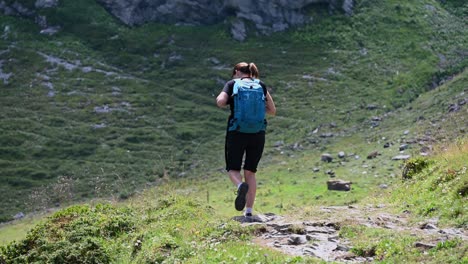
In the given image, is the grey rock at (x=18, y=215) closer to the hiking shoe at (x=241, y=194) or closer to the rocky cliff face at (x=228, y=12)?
the hiking shoe at (x=241, y=194)

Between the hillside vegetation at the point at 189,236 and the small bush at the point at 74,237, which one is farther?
the small bush at the point at 74,237

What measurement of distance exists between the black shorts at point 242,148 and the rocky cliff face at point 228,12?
50.4 m

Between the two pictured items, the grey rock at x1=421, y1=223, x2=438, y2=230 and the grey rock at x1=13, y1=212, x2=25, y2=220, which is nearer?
the grey rock at x1=421, y1=223, x2=438, y2=230

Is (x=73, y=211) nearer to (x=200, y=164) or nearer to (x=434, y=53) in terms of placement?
(x=200, y=164)

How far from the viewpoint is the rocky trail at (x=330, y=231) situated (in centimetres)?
1026

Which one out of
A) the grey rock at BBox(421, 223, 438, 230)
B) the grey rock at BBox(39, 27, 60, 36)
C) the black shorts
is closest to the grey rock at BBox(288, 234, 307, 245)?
the grey rock at BBox(421, 223, 438, 230)

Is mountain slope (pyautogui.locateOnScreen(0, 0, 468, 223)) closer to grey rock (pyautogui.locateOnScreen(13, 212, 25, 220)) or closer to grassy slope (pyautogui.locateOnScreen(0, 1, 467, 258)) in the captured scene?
grassy slope (pyautogui.locateOnScreen(0, 1, 467, 258))

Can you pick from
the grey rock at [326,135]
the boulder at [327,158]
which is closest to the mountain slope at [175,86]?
the grey rock at [326,135]

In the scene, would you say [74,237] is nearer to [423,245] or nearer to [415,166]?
[423,245]

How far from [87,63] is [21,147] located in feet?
48.0

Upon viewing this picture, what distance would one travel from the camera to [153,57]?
60.8 metres

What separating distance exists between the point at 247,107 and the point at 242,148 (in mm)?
958

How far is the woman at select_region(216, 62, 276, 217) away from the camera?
41.7ft

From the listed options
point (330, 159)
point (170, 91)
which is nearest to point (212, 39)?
point (170, 91)
